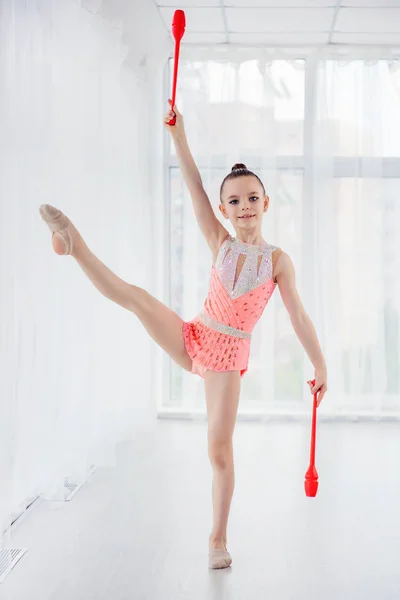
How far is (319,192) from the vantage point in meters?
4.47

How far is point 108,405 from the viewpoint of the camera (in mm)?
3471

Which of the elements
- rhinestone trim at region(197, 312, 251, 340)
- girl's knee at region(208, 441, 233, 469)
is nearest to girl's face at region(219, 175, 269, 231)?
rhinestone trim at region(197, 312, 251, 340)

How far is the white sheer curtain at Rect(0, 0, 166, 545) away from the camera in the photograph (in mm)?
2266

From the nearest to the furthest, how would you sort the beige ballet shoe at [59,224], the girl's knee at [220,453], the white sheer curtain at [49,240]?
the beige ballet shoe at [59,224], the girl's knee at [220,453], the white sheer curtain at [49,240]

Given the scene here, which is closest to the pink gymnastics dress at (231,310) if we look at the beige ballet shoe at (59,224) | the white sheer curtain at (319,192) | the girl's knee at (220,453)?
the girl's knee at (220,453)

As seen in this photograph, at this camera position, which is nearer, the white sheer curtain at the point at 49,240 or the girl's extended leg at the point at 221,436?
the girl's extended leg at the point at 221,436

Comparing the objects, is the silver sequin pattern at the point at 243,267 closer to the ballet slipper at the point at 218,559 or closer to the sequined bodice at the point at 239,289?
the sequined bodice at the point at 239,289

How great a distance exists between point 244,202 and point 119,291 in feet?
1.64

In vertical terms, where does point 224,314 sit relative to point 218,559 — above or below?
above

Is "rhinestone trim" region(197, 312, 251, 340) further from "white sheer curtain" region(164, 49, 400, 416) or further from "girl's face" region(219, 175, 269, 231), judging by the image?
"white sheer curtain" region(164, 49, 400, 416)

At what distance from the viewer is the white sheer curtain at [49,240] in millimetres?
2266

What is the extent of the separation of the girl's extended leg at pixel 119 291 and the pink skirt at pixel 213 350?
0.03m

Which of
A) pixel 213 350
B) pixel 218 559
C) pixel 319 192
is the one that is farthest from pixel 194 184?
pixel 319 192

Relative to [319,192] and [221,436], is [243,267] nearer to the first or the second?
[221,436]
